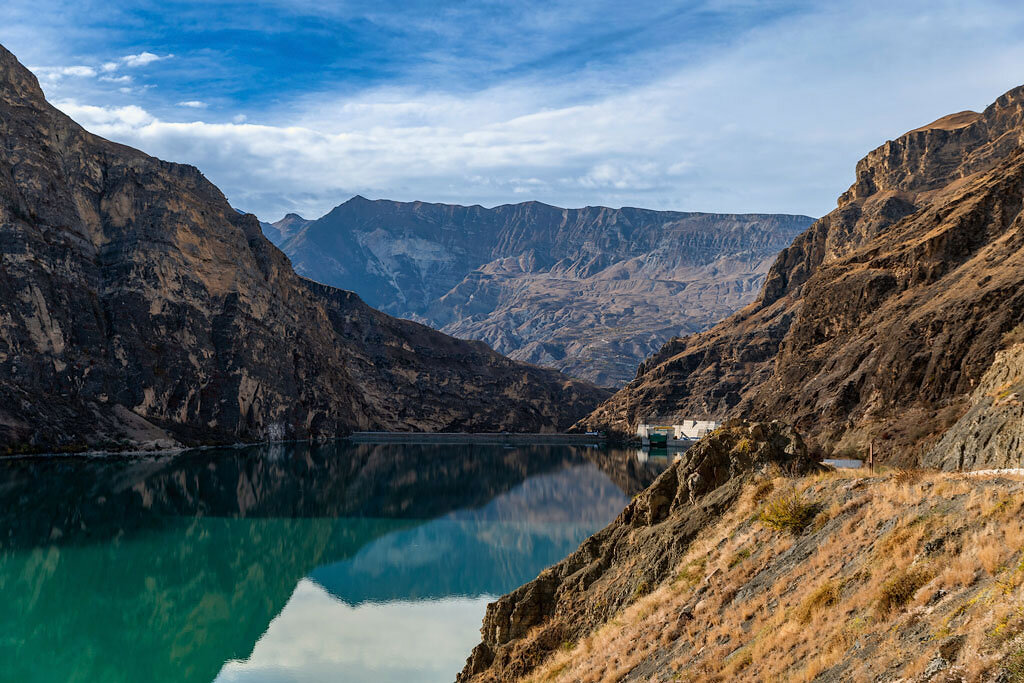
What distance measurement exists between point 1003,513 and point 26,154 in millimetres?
159556

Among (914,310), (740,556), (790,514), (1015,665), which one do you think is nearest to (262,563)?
(740,556)

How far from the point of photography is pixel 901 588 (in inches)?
509

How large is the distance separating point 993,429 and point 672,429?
137 m

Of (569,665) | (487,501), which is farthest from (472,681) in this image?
(487,501)

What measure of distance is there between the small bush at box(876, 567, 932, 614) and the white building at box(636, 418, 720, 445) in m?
144

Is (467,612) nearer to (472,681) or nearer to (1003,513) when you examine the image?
Result: (472,681)

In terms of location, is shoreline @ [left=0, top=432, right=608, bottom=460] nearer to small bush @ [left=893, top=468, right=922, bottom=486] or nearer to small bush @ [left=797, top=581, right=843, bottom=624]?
small bush @ [left=893, top=468, right=922, bottom=486]

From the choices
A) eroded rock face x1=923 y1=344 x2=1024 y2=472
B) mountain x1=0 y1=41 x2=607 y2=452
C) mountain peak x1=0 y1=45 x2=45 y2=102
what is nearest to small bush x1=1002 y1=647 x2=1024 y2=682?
eroded rock face x1=923 y1=344 x2=1024 y2=472

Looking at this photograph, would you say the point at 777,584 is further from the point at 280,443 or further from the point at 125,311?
the point at 280,443

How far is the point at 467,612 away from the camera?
46.2m

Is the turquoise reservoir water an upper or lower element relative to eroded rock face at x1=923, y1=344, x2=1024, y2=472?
lower

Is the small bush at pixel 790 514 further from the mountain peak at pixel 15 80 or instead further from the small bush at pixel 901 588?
the mountain peak at pixel 15 80

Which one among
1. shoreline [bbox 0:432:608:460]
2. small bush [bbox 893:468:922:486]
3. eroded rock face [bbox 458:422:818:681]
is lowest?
shoreline [bbox 0:432:608:460]

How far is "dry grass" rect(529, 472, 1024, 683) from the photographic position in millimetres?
11086
